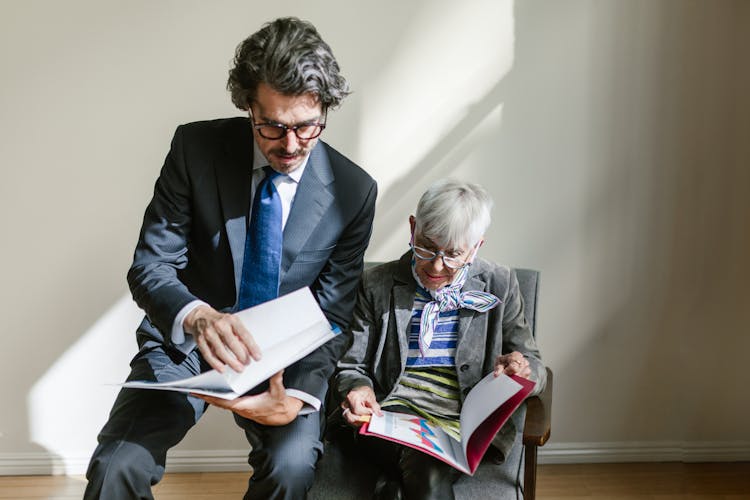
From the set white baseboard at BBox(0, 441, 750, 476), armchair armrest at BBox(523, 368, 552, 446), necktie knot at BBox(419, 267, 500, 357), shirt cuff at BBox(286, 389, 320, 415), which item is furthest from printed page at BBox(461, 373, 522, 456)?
white baseboard at BBox(0, 441, 750, 476)

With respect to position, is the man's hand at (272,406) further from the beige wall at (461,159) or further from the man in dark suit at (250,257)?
the beige wall at (461,159)

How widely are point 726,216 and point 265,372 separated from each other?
1.97 metres

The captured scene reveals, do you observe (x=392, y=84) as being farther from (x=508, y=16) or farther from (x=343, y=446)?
(x=343, y=446)

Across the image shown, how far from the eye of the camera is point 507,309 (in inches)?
85.1

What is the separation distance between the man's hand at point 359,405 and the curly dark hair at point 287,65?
0.74 meters

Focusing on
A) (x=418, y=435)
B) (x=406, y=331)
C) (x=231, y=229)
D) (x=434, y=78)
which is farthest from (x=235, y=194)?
(x=434, y=78)

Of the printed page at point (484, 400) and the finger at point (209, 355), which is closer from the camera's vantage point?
the finger at point (209, 355)

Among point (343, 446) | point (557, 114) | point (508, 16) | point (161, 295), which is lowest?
point (343, 446)

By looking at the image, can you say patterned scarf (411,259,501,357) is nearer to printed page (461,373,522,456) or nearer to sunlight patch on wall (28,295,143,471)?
printed page (461,373,522,456)

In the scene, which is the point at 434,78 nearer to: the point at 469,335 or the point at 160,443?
the point at 469,335

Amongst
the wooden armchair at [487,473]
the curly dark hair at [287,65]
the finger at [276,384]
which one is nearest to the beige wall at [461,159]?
the curly dark hair at [287,65]

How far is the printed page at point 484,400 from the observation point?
1729 mm

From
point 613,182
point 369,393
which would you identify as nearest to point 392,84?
point 613,182

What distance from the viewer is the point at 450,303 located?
2111 millimetres
